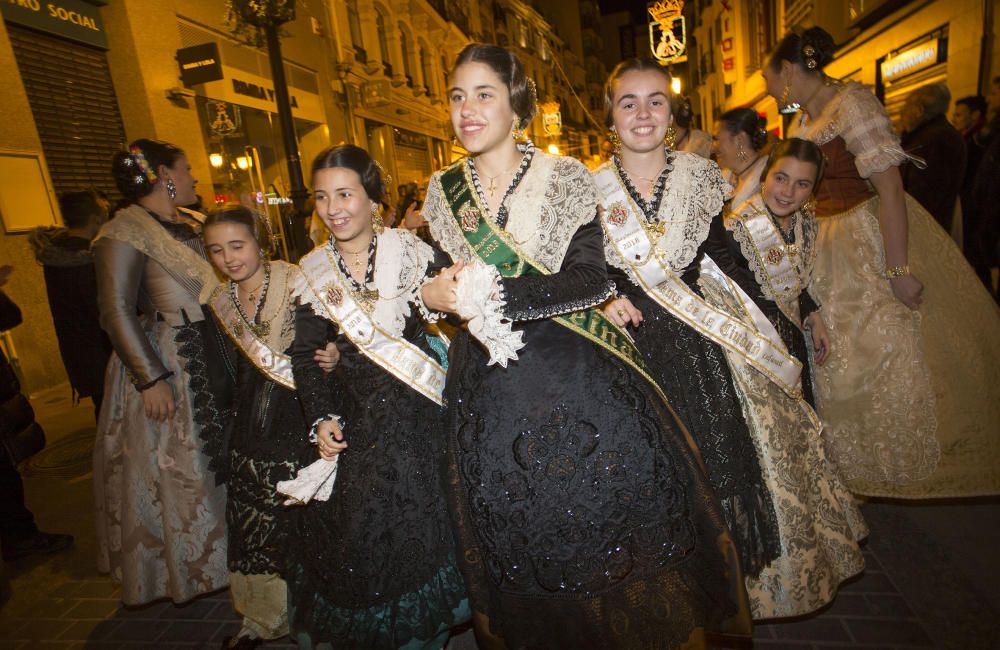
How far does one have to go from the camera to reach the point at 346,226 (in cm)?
200

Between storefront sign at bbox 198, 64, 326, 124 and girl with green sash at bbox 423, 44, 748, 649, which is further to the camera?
storefront sign at bbox 198, 64, 326, 124

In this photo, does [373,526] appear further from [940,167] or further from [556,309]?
[940,167]

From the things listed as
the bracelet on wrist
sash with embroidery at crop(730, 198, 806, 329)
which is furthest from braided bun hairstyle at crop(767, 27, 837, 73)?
the bracelet on wrist

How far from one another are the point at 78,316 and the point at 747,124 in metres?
5.35

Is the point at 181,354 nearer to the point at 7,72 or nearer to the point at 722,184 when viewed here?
the point at 722,184

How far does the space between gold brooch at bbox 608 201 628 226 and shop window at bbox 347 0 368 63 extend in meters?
14.8

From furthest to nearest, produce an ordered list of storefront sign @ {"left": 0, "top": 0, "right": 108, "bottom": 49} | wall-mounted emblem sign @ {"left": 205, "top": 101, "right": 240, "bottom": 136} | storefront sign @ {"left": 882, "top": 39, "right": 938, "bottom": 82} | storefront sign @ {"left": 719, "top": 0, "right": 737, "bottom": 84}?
1. storefront sign @ {"left": 719, "top": 0, "right": 737, "bottom": 84}
2. wall-mounted emblem sign @ {"left": 205, "top": 101, "right": 240, "bottom": 136}
3. storefront sign @ {"left": 882, "top": 39, "right": 938, "bottom": 82}
4. storefront sign @ {"left": 0, "top": 0, "right": 108, "bottom": 49}

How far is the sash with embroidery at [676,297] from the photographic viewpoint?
204cm

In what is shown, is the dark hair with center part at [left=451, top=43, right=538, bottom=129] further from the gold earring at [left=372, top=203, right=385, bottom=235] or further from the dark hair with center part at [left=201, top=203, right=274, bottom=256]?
the dark hair with center part at [left=201, top=203, right=274, bottom=256]

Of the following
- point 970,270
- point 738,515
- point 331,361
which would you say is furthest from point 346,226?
point 970,270

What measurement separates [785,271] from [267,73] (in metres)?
11.9

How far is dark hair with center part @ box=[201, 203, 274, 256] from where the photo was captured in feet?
7.70

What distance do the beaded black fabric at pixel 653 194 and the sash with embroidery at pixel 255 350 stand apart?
5.15 ft

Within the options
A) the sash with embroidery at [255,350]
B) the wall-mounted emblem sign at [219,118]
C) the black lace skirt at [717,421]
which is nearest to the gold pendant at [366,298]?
the sash with embroidery at [255,350]
